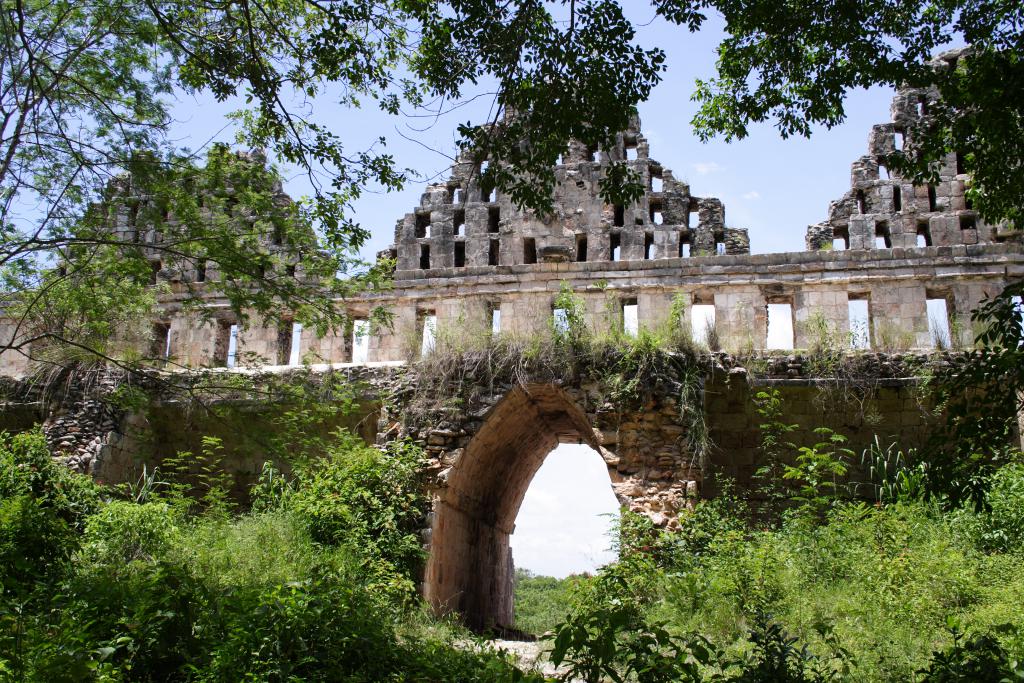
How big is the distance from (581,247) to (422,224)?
344 cm

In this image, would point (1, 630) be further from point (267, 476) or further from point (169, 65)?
point (267, 476)

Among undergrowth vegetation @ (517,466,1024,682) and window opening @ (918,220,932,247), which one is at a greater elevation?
window opening @ (918,220,932,247)

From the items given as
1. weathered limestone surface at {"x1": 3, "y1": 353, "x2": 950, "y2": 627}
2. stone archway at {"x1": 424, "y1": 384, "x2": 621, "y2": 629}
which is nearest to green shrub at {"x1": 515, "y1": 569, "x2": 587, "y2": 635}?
stone archway at {"x1": 424, "y1": 384, "x2": 621, "y2": 629}

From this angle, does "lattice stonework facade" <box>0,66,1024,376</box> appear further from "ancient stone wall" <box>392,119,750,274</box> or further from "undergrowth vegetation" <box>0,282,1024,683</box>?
"undergrowth vegetation" <box>0,282,1024,683</box>

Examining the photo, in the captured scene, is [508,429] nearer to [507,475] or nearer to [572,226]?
[507,475]

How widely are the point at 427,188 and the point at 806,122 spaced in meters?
12.5

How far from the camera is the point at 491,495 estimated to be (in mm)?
13383

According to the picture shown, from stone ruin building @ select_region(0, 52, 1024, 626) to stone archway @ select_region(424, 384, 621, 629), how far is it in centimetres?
4

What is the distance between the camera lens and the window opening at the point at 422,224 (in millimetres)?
19828

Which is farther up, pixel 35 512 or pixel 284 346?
pixel 284 346

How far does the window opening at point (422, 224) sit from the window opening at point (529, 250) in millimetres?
2195

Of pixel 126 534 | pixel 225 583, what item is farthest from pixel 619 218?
pixel 225 583

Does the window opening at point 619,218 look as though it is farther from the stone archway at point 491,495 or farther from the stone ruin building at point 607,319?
the stone archway at point 491,495

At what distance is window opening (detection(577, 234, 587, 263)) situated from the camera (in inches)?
756
